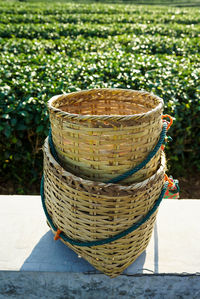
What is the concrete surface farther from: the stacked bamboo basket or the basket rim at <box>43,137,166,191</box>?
the basket rim at <box>43,137,166,191</box>

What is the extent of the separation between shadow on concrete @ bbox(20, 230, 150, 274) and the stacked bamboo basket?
9cm

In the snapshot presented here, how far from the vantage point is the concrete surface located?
1496 mm

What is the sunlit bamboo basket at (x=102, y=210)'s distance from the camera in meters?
1.22

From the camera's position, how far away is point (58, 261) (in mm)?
1542

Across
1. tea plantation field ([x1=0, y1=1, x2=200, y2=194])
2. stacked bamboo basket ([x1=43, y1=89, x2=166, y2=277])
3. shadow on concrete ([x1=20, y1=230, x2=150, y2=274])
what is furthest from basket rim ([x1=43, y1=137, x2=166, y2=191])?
tea plantation field ([x1=0, y1=1, x2=200, y2=194])

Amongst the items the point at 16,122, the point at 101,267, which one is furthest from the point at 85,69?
the point at 101,267

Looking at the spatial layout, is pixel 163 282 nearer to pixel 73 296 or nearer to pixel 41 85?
pixel 73 296

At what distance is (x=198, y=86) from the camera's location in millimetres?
3010

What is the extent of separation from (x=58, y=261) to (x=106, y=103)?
0.98m

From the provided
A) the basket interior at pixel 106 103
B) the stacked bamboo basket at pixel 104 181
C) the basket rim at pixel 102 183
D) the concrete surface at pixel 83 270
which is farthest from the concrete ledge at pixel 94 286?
the basket interior at pixel 106 103

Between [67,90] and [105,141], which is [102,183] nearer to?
[105,141]

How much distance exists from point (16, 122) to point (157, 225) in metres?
1.58

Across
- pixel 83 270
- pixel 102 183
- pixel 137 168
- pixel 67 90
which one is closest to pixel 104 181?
pixel 102 183

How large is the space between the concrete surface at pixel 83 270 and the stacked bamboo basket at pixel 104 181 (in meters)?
0.12
